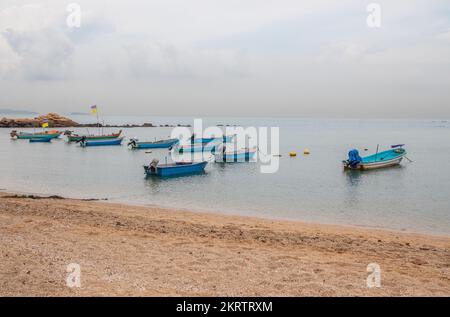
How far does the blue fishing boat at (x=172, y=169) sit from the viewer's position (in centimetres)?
3027

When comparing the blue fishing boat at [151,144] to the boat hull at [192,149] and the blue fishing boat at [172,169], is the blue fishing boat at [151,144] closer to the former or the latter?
the boat hull at [192,149]

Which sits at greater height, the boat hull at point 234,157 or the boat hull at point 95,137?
the boat hull at point 95,137

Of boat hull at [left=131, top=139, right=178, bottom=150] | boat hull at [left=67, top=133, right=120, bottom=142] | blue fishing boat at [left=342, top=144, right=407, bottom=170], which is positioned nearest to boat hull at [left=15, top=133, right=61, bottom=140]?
boat hull at [left=67, top=133, right=120, bottom=142]

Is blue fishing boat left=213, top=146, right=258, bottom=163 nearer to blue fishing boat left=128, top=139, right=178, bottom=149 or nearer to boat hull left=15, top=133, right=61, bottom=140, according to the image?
blue fishing boat left=128, top=139, right=178, bottom=149

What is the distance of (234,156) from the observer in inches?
1660

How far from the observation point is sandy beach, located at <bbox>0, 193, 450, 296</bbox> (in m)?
6.98

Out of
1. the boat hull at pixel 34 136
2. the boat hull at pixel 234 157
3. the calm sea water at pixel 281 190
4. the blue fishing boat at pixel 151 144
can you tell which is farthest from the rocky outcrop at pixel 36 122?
the boat hull at pixel 234 157

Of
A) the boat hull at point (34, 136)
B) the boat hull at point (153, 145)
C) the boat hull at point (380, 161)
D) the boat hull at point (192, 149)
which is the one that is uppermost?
the boat hull at point (34, 136)

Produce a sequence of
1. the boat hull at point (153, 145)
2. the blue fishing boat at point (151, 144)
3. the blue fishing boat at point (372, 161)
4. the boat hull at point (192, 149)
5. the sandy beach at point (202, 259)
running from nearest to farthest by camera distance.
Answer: the sandy beach at point (202, 259), the blue fishing boat at point (372, 161), the boat hull at point (192, 149), the blue fishing boat at point (151, 144), the boat hull at point (153, 145)

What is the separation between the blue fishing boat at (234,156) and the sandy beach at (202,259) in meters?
28.1

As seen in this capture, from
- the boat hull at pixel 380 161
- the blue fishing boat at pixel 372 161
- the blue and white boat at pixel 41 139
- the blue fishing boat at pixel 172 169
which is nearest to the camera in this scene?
the blue fishing boat at pixel 172 169

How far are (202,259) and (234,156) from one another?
33.5 m

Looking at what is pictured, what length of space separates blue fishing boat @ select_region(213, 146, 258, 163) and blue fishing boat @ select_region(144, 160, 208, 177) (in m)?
7.92
